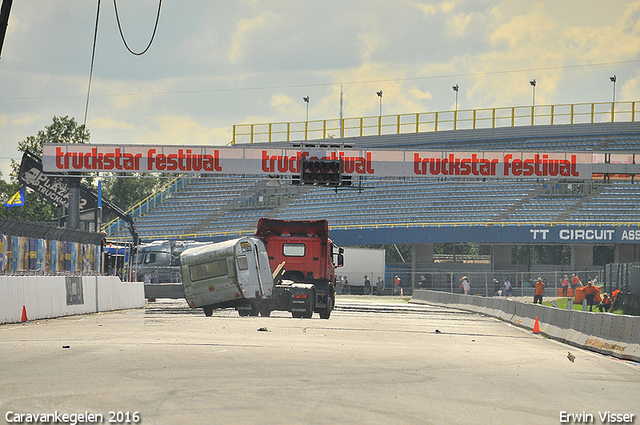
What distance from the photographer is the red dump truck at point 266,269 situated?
23000 mm

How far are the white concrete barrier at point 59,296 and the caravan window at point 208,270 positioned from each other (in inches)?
132

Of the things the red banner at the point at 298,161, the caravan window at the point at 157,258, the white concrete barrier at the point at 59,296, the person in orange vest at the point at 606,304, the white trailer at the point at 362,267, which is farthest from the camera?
the white trailer at the point at 362,267

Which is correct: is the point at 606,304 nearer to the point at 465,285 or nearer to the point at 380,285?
the point at 465,285

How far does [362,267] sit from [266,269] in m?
32.2

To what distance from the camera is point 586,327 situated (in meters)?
17.3

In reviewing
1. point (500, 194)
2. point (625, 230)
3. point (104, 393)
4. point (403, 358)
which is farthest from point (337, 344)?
point (500, 194)

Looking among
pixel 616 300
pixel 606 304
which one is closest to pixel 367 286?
pixel 616 300

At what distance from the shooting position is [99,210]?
126 feet

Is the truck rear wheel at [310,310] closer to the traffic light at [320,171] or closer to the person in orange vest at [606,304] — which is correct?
the person in orange vest at [606,304]

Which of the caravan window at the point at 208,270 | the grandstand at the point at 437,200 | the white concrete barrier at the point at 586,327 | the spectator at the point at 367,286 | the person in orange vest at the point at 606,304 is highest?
the grandstand at the point at 437,200

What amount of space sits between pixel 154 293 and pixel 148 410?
32.4m

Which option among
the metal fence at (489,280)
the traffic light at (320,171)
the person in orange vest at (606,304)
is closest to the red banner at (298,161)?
the traffic light at (320,171)

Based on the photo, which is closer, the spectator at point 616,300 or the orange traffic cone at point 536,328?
the orange traffic cone at point 536,328

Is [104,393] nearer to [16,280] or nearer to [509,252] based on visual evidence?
[16,280]
